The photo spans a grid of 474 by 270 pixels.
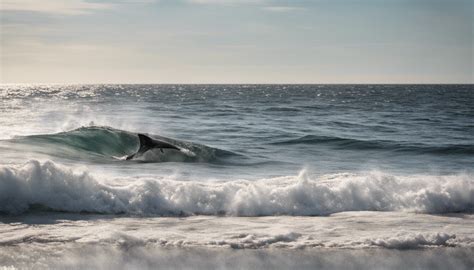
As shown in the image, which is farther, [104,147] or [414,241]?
[104,147]

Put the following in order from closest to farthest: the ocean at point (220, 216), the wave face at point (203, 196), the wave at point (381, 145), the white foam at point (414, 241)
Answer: the ocean at point (220, 216), the white foam at point (414, 241), the wave face at point (203, 196), the wave at point (381, 145)

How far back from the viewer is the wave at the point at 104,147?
1947 cm

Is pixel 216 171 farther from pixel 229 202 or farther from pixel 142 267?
pixel 142 267

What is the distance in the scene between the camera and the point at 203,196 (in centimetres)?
1167

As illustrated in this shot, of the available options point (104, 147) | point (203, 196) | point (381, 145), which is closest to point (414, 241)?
point (203, 196)

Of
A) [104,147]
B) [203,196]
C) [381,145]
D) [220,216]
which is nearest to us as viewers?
[220,216]

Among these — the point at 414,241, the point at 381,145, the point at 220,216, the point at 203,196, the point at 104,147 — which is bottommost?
the point at 381,145

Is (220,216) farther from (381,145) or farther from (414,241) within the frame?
(381,145)

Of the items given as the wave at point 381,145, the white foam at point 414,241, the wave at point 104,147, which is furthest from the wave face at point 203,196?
the wave at point 381,145

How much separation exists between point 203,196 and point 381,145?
16401 millimetres

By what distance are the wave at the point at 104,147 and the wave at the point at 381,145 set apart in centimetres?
634

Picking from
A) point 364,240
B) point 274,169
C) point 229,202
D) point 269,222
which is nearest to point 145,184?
point 229,202

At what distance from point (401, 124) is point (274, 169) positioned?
22.8 meters

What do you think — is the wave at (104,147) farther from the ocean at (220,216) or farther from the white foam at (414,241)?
the white foam at (414,241)
